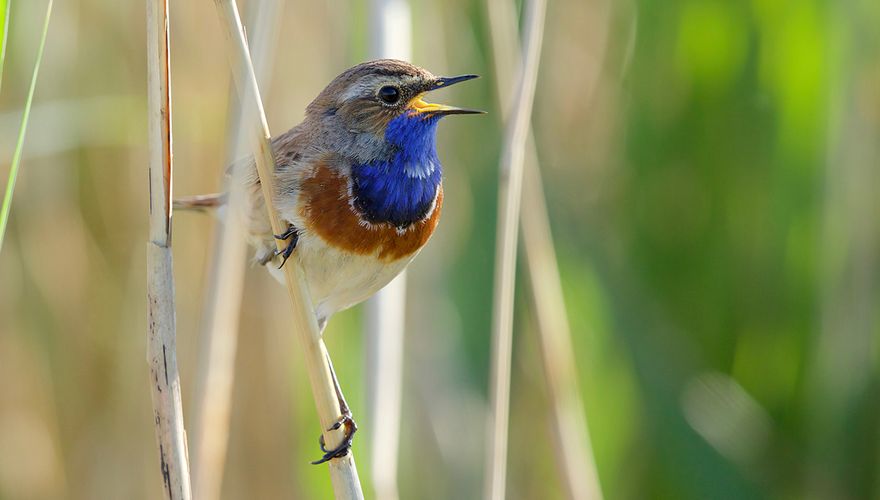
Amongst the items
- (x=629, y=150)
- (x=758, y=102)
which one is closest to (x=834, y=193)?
(x=758, y=102)

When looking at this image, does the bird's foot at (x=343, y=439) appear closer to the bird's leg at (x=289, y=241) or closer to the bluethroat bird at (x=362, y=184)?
the bluethroat bird at (x=362, y=184)

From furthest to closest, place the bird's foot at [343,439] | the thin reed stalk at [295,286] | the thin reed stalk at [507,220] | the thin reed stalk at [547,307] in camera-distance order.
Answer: the thin reed stalk at [547,307] → the thin reed stalk at [507,220] → the bird's foot at [343,439] → the thin reed stalk at [295,286]

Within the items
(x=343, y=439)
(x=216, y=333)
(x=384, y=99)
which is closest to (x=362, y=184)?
(x=384, y=99)

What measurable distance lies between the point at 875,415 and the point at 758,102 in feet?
3.32

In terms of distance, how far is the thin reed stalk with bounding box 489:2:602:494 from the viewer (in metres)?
2.54

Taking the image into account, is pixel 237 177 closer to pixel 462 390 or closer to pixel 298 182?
pixel 298 182

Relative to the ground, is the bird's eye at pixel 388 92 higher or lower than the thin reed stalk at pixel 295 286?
higher

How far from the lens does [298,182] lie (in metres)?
2.19

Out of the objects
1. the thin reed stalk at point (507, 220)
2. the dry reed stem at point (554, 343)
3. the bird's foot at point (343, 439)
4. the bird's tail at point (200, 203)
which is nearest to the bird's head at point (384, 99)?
the thin reed stalk at point (507, 220)

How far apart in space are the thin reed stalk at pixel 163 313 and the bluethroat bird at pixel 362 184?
0.42 meters

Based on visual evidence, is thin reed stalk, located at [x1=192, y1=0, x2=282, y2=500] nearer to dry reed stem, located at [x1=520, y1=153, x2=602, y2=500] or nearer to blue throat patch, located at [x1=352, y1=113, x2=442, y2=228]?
blue throat patch, located at [x1=352, y1=113, x2=442, y2=228]

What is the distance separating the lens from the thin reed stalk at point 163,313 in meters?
1.66

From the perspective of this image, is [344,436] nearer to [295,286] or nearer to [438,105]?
[295,286]

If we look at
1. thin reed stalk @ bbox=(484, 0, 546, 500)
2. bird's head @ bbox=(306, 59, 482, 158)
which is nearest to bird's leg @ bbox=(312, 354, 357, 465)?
thin reed stalk @ bbox=(484, 0, 546, 500)
